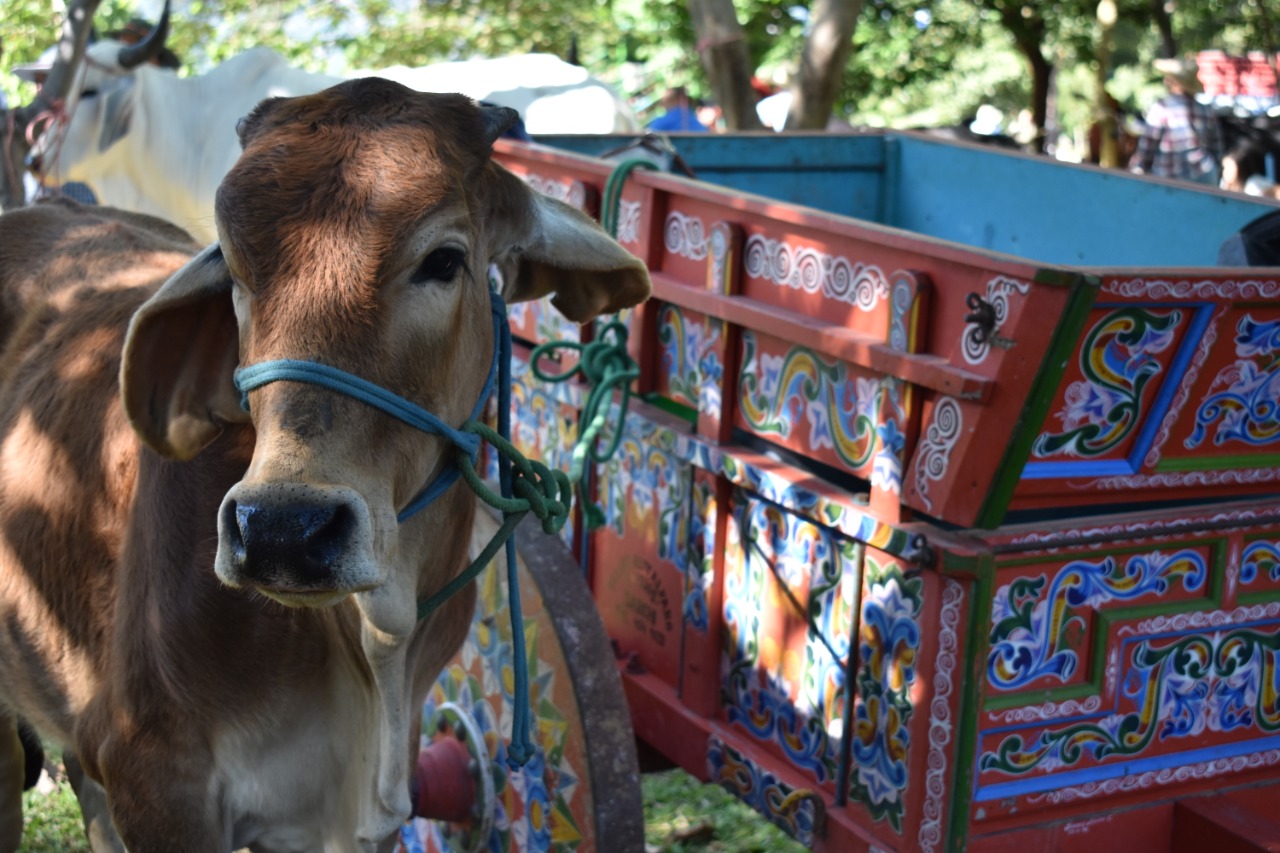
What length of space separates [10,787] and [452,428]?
Answer: 1.75 meters

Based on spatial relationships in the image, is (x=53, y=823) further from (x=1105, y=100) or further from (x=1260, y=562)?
(x=1105, y=100)

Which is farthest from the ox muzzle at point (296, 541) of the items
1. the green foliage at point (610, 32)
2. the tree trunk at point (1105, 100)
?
the tree trunk at point (1105, 100)

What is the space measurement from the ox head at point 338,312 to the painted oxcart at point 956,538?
69 centimetres

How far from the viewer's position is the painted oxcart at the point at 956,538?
245cm

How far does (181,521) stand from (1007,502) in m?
1.37

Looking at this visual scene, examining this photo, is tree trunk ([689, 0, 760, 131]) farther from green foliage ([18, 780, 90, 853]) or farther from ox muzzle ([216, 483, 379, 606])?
ox muzzle ([216, 483, 379, 606])

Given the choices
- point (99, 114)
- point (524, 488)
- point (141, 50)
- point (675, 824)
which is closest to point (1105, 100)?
point (141, 50)

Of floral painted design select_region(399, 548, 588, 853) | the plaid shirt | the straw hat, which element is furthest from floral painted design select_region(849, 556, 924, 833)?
the straw hat

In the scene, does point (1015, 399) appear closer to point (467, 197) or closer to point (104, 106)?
point (467, 197)

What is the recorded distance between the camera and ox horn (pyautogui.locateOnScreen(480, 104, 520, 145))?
220 centimetres

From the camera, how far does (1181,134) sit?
12797 mm

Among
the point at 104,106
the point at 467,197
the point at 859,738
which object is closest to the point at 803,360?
the point at 859,738

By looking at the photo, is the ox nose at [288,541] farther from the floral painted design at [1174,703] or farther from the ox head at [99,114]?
the ox head at [99,114]

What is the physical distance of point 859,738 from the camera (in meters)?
2.72
